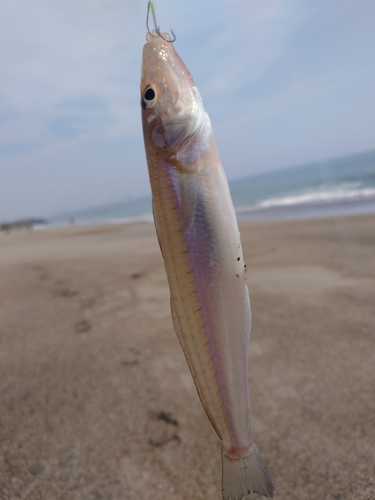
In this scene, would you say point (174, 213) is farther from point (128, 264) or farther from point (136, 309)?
point (128, 264)

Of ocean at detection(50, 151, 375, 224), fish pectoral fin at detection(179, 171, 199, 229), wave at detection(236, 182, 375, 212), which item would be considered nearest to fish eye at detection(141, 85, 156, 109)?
fish pectoral fin at detection(179, 171, 199, 229)

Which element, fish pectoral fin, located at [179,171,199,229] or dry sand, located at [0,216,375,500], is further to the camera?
dry sand, located at [0,216,375,500]

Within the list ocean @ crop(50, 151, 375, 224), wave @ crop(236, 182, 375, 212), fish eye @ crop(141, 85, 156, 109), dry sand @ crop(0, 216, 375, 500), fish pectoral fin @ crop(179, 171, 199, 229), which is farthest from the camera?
wave @ crop(236, 182, 375, 212)

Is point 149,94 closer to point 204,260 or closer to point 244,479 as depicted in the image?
point 204,260

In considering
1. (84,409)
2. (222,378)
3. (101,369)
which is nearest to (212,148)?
(222,378)

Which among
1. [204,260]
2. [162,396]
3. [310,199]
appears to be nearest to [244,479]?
[204,260]

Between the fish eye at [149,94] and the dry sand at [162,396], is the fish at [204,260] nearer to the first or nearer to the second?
the fish eye at [149,94]

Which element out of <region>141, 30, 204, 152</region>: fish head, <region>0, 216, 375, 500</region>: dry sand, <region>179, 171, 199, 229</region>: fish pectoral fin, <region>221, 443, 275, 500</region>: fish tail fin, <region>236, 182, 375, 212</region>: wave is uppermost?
<region>141, 30, 204, 152</region>: fish head

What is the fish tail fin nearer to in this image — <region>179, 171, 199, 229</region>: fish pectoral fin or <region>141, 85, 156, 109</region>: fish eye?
<region>179, 171, 199, 229</region>: fish pectoral fin
